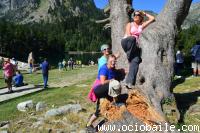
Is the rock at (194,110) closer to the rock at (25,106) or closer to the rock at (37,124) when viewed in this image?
the rock at (37,124)

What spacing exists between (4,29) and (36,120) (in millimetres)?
118589

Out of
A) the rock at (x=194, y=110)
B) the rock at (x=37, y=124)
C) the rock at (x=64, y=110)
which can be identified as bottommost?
the rock at (x=37, y=124)

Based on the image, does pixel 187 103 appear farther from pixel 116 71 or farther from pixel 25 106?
pixel 25 106

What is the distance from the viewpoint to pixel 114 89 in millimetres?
9070

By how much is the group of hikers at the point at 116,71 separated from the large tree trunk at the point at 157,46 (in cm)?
33

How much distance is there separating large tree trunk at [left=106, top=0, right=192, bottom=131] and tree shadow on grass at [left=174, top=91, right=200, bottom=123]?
672mm

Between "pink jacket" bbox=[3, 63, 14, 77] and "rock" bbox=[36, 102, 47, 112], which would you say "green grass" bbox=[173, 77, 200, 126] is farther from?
"pink jacket" bbox=[3, 63, 14, 77]

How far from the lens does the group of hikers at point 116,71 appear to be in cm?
923

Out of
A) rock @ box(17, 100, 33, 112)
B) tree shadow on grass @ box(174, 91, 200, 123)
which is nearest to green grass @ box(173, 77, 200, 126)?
tree shadow on grass @ box(174, 91, 200, 123)

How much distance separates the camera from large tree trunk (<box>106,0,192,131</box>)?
10.2 meters

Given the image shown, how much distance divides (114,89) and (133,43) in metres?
1.32

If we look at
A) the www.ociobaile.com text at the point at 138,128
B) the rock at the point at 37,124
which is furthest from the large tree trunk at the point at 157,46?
the rock at the point at 37,124

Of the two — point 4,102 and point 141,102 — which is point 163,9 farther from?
point 4,102

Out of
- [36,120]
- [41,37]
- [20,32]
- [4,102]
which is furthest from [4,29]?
[36,120]
